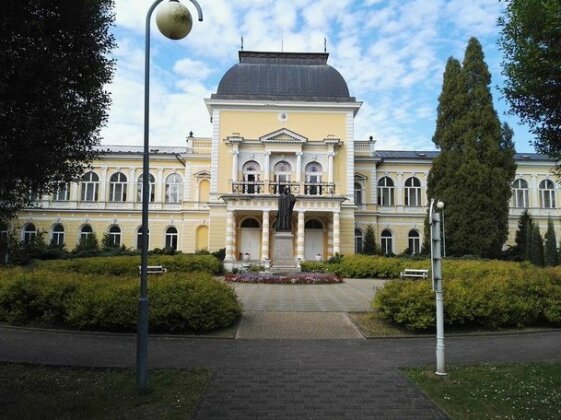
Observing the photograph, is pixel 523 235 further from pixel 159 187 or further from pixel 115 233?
pixel 115 233

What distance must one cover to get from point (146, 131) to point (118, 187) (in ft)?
135

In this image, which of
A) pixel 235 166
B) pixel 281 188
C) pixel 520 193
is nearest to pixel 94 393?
pixel 281 188

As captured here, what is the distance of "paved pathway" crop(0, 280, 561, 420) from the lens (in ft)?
20.1

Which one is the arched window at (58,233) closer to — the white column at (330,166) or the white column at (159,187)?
the white column at (159,187)

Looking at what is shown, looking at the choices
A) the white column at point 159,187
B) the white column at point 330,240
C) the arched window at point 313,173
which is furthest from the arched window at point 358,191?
Result: the white column at point 159,187

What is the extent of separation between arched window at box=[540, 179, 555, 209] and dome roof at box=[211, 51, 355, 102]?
21514mm

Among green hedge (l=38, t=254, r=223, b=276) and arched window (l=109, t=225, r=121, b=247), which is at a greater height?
arched window (l=109, t=225, r=121, b=247)

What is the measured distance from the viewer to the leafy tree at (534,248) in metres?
33.9

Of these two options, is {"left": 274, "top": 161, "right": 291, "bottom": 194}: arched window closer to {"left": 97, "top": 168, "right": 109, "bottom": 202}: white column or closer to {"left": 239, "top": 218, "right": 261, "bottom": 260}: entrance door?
{"left": 239, "top": 218, "right": 261, "bottom": 260}: entrance door

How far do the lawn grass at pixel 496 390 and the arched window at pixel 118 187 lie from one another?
41.8 meters

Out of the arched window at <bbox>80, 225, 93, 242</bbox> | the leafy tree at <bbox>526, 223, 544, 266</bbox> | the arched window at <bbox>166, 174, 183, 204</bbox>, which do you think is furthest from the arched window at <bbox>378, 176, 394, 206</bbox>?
the arched window at <bbox>80, 225, 93, 242</bbox>

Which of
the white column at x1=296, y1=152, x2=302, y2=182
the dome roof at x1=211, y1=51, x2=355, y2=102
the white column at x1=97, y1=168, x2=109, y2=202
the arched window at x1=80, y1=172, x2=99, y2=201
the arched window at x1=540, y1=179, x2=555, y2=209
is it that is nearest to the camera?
the white column at x1=296, y1=152, x2=302, y2=182

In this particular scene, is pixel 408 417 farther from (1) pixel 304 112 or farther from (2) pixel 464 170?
(1) pixel 304 112

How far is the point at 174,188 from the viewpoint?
1807 inches
